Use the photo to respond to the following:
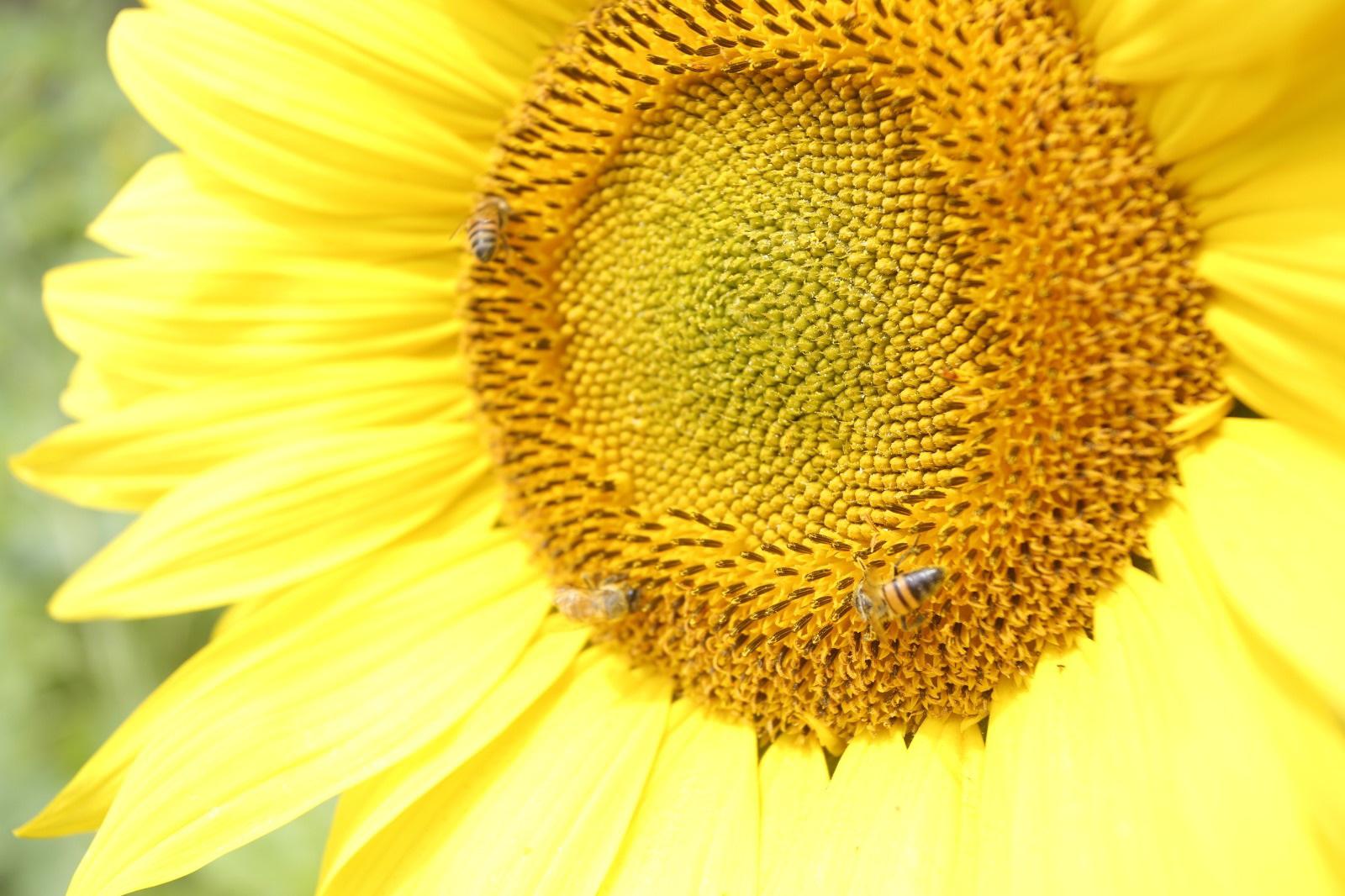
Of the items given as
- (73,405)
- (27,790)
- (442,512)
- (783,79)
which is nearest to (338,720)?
(442,512)

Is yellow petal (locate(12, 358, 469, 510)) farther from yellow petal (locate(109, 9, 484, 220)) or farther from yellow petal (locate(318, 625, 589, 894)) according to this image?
yellow petal (locate(318, 625, 589, 894))

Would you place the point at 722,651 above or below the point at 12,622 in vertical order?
above

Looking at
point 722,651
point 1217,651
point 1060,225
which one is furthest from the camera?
point 722,651

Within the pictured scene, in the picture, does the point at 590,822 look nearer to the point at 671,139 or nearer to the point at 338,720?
the point at 338,720

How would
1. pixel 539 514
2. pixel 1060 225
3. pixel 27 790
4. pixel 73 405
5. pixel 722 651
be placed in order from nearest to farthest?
1. pixel 1060 225
2. pixel 722 651
3. pixel 539 514
4. pixel 73 405
5. pixel 27 790

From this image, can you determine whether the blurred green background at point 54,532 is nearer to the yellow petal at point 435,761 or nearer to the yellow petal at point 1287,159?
the yellow petal at point 435,761

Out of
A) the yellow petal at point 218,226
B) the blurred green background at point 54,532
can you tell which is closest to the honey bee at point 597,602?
the yellow petal at point 218,226

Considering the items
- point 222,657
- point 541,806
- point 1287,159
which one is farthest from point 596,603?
point 1287,159
